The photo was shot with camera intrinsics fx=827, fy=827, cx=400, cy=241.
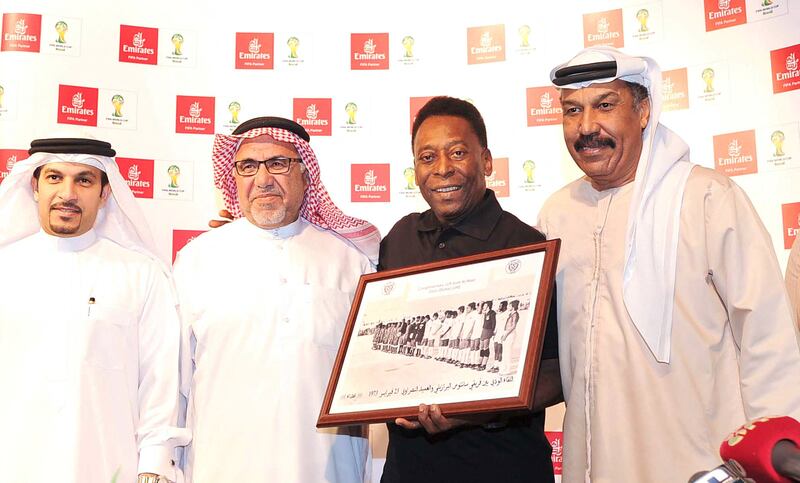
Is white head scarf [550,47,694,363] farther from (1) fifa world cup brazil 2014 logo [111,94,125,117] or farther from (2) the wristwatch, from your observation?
(1) fifa world cup brazil 2014 logo [111,94,125,117]

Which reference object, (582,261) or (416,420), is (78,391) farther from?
(582,261)

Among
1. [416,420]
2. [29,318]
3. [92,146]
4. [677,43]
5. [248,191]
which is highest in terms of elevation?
[677,43]

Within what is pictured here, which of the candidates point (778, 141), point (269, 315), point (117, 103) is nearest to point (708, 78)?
point (778, 141)

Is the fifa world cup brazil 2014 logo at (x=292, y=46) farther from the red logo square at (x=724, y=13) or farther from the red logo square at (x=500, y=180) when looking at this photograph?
the red logo square at (x=724, y=13)

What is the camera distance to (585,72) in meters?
2.87

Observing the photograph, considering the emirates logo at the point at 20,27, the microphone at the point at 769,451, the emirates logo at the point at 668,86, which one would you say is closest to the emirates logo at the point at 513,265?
the microphone at the point at 769,451

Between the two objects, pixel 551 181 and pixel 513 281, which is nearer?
pixel 513 281

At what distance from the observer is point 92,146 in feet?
11.8

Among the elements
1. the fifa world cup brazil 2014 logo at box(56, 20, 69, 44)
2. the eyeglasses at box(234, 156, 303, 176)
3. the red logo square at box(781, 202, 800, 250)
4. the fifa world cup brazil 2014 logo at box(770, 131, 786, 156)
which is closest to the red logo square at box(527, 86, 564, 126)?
the fifa world cup brazil 2014 logo at box(770, 131, 786, 156)

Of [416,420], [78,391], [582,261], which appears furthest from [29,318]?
[582,261]

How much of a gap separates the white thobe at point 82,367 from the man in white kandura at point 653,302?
1.65 meters

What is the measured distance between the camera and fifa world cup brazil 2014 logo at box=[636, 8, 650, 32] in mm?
4980

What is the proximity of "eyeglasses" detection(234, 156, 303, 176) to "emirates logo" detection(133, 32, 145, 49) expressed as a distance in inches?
80.0

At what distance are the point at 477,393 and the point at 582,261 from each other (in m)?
0.67
